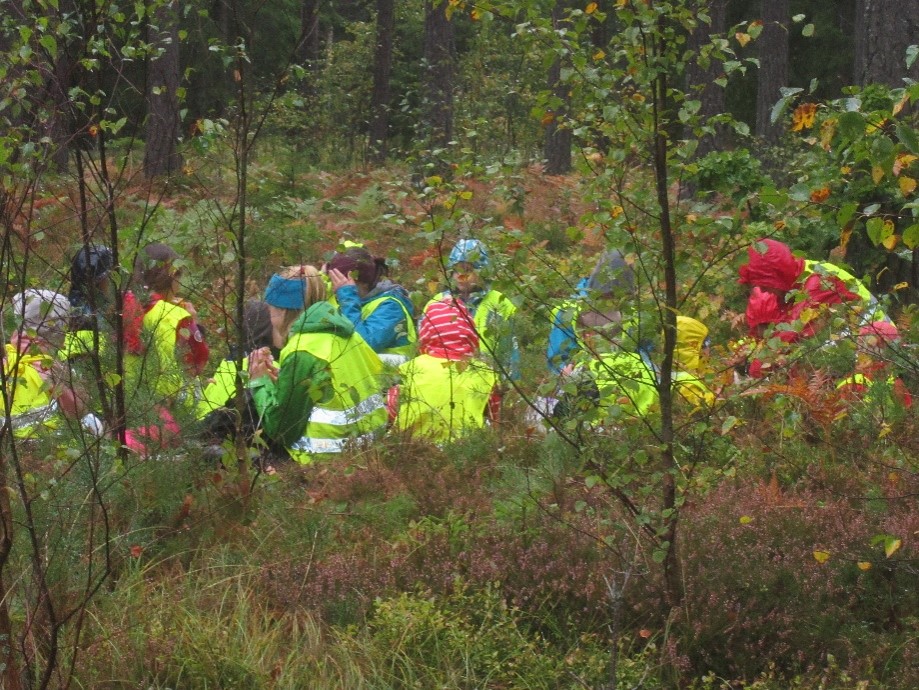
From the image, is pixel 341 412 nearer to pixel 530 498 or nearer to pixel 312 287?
pixel 312 287

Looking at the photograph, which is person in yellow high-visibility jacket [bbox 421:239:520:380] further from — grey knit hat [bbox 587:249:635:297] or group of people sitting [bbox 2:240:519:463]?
grey knit hat [bbox 587:249:635:297]

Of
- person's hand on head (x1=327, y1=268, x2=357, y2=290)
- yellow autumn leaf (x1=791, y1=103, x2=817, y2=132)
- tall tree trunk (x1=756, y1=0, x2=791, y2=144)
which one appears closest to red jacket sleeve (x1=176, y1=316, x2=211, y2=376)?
person's hand on head (x1=327, y1=268, x2=357, y2=290)

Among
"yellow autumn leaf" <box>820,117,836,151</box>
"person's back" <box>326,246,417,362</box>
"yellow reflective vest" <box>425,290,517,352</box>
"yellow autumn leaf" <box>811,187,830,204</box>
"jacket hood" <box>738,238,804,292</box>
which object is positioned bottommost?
"person's back" <box>326,246,417,362</box>

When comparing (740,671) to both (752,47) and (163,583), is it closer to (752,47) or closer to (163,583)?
(163,583)

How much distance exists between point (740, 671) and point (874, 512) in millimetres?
1092

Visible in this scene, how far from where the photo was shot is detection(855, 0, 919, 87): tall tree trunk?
9.06 meters

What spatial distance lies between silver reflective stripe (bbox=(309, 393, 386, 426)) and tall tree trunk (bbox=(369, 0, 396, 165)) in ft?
53.3

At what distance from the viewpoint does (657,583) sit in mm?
4535

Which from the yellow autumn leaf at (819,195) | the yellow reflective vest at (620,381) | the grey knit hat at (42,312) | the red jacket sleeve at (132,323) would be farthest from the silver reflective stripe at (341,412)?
the yellow autumn leaf at (819,195)

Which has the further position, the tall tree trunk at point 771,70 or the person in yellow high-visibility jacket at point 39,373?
the tall tree trunk at point 771,70

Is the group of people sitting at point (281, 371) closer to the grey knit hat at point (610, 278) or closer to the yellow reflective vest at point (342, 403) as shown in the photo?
the yellow reflective vest at point (342, 403)

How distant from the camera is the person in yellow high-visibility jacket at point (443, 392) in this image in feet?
21.9

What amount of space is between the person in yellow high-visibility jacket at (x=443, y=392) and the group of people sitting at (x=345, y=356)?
10mm

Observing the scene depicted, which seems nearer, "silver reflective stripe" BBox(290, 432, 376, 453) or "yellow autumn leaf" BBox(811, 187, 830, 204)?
"yellow autumn leaf" BBox(811, 187, 830, 204)
